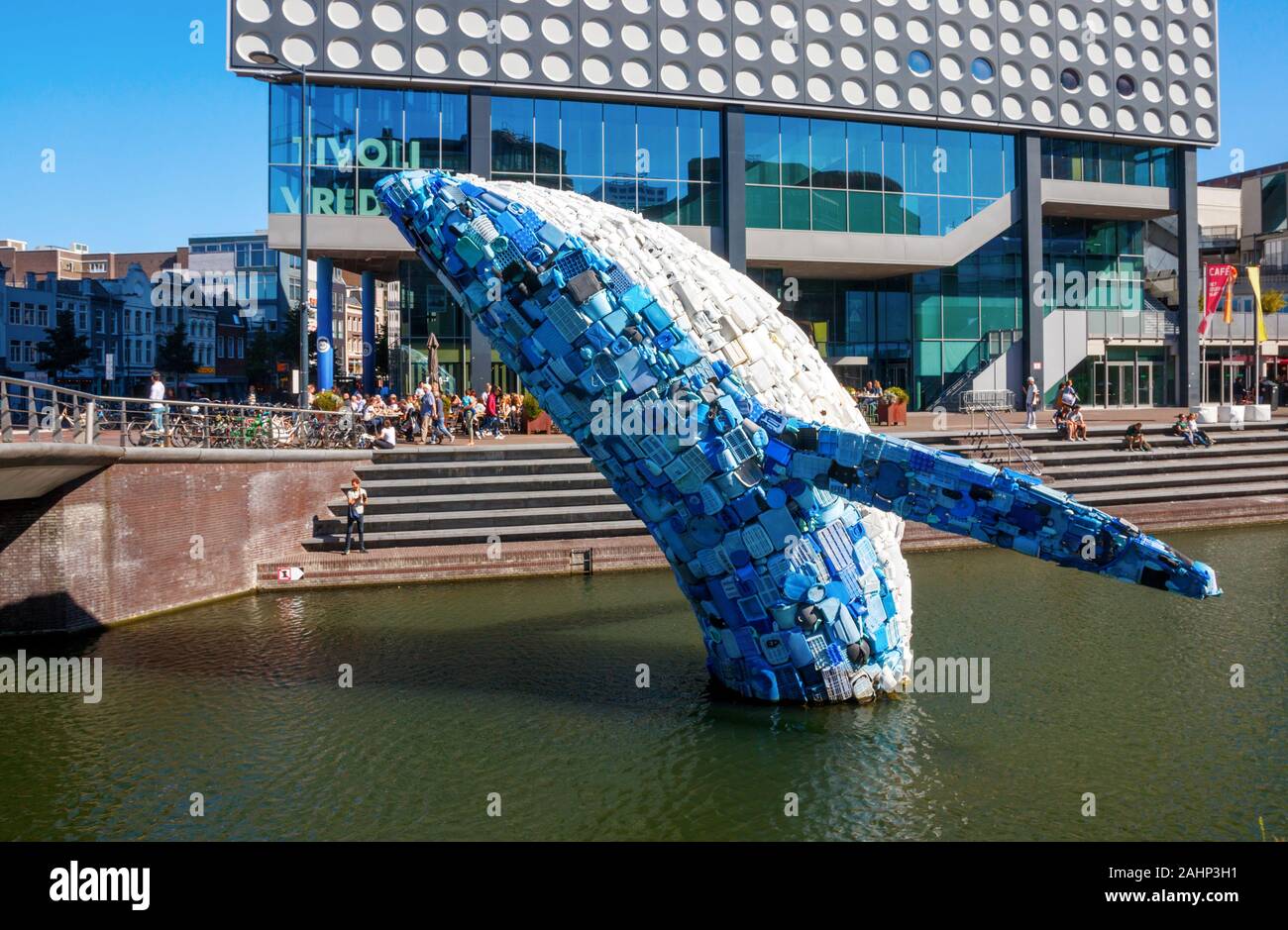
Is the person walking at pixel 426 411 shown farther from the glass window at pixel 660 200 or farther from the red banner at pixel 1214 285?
the red banner at pixel 1214 285

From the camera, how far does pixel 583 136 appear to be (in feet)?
133

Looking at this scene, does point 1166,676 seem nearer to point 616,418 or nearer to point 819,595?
point 819,595

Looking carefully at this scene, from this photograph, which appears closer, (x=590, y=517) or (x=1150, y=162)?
(x=590, y=517)

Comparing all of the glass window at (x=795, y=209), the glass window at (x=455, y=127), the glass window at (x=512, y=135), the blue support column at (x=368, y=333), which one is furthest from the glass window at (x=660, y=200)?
the blue support column at (x=368, y=333)

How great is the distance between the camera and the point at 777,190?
43375mm

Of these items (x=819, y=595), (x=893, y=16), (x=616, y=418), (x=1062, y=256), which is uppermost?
(x=893, y=16)

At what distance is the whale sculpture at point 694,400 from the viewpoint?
11.9 meters

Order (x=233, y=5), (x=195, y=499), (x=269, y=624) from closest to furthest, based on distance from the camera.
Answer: (x=269, y=624)
(x=195, y=499)
(x=233, y=5)

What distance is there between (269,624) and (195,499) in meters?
3.90

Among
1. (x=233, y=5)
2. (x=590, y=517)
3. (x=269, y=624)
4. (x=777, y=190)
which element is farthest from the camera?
(x=777, y=190)

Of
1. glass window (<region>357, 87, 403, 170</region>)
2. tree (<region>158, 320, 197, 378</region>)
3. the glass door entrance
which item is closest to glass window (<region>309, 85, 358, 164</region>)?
glass window (<region>357, 87, 403, 170</region>)

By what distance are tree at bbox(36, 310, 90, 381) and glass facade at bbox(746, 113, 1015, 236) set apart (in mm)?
44744
